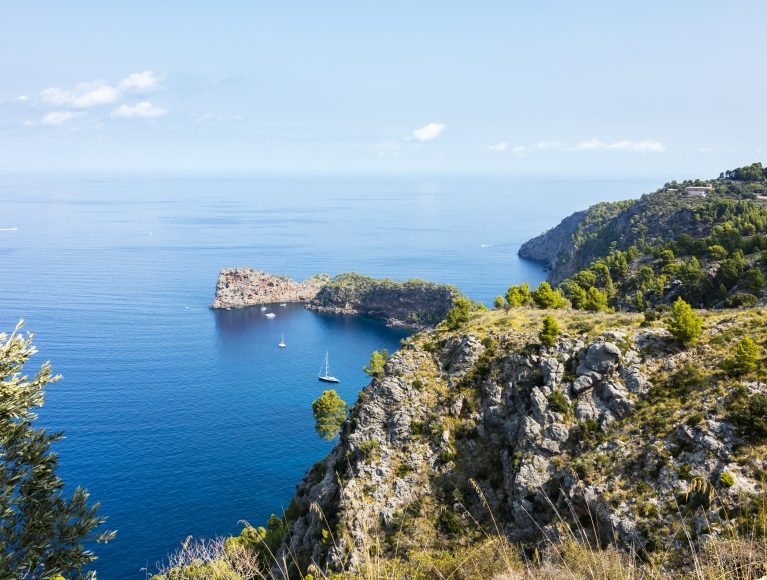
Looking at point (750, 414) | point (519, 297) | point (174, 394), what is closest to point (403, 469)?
point (750, 414)

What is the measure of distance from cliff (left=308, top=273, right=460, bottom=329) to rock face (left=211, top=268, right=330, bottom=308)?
7.47 meters

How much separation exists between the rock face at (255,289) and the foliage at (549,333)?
138263mm

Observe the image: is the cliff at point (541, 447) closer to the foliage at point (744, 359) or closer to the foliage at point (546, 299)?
the foliage at point (744, 359)

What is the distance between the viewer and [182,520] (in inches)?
2549

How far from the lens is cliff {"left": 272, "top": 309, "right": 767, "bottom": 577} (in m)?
31.2

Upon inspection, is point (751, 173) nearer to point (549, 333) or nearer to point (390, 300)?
point (390, 300)

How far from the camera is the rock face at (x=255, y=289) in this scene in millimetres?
169125

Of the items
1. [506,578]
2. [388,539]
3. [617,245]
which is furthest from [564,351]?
[617,245]

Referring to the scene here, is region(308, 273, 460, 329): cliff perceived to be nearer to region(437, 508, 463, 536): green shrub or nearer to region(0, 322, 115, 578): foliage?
region(437, 508, 463, 536): green shrub

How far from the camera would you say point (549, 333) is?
4434 cm

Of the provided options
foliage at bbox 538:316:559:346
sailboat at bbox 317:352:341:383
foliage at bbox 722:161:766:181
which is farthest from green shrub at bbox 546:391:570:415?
foliage at bbox 722:161:766:181

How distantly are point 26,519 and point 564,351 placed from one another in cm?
3899

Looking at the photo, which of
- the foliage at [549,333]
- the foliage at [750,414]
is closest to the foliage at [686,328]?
the foliage at [750,414]

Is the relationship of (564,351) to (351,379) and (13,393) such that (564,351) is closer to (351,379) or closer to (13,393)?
(13,393)
